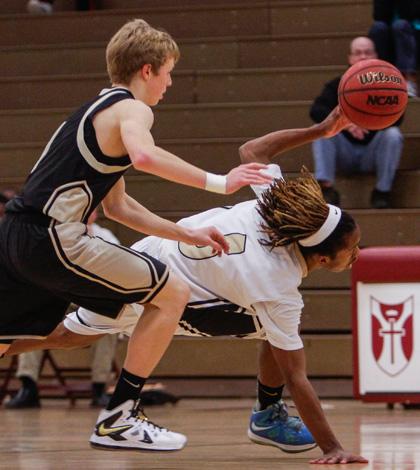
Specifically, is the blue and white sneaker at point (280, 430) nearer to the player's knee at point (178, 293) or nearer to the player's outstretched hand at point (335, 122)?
the player's knee at point (178, 293)

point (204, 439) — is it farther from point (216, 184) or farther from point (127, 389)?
point (216, 184)

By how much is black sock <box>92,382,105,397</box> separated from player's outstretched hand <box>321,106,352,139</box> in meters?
3.34

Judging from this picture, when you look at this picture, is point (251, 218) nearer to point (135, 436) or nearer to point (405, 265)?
point (135, 436)

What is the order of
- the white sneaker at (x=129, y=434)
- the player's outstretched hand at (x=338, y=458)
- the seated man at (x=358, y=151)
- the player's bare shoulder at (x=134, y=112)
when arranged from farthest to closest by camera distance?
the seated man at (x=358, y=151) < the player's outstretched hand at (x=338, y=458) < the white sneaker at (x=129, y=434) < the player's bare shoulder at (x=134, y=112)

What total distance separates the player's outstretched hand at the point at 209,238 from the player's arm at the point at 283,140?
0.67 m

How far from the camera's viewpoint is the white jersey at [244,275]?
13.3 feet

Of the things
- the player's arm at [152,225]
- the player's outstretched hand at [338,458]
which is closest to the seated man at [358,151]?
the player's arm at [152,225]

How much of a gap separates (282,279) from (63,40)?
21.1 feet

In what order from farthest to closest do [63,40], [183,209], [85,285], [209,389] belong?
[63,40]
[183,209]
[209,389]
[85,285]

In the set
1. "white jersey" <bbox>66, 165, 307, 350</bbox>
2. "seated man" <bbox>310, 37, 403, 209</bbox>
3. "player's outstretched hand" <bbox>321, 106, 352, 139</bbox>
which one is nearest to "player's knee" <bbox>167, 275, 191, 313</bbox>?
"white jersey" <bbox>66, 165, 307, 350</bbox>

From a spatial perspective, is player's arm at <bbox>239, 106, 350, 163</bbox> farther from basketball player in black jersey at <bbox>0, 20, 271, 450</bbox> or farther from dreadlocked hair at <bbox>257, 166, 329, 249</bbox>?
basketball player in black jersey at <bbox>0, 20, 271, 450</bbox>

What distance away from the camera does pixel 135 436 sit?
3832 mm

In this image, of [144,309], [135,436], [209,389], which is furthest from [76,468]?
[209,389]

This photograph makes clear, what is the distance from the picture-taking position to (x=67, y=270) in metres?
3.79
